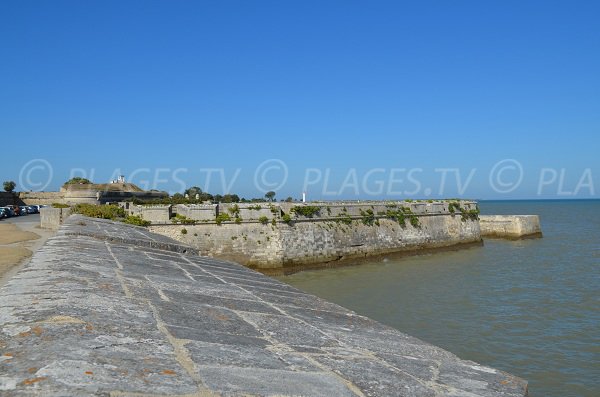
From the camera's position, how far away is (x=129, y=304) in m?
2.45

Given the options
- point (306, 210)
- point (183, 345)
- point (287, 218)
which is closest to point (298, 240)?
point (287, 218)

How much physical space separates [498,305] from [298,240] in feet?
34.7

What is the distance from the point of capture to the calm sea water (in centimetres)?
921

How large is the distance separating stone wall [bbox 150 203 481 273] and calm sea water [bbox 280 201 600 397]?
52.4 inches

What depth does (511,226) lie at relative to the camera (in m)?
38.0

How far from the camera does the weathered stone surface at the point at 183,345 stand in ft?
4.89

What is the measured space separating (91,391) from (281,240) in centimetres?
2102

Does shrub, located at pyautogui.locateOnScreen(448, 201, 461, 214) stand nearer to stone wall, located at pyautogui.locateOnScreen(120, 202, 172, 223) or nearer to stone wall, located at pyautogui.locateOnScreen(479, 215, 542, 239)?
stone wall, located at pyautogui.locateOnScreen(479, 215, 542, 239)

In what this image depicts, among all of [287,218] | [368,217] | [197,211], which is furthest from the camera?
[368,217]

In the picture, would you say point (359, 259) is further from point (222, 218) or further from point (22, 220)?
Answer: point (22, 220)

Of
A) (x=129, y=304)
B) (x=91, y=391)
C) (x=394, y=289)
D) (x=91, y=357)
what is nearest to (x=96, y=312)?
(x=129, y=304)

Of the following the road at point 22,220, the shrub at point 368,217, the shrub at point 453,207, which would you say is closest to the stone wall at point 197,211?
the shrub at point 368,217

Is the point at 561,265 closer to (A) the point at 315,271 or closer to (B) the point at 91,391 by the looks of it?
(A) the point at 315,271

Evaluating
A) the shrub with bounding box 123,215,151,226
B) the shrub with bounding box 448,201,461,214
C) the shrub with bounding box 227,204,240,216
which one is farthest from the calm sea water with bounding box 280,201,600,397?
the shrub with bounding box 123,215,151,226
